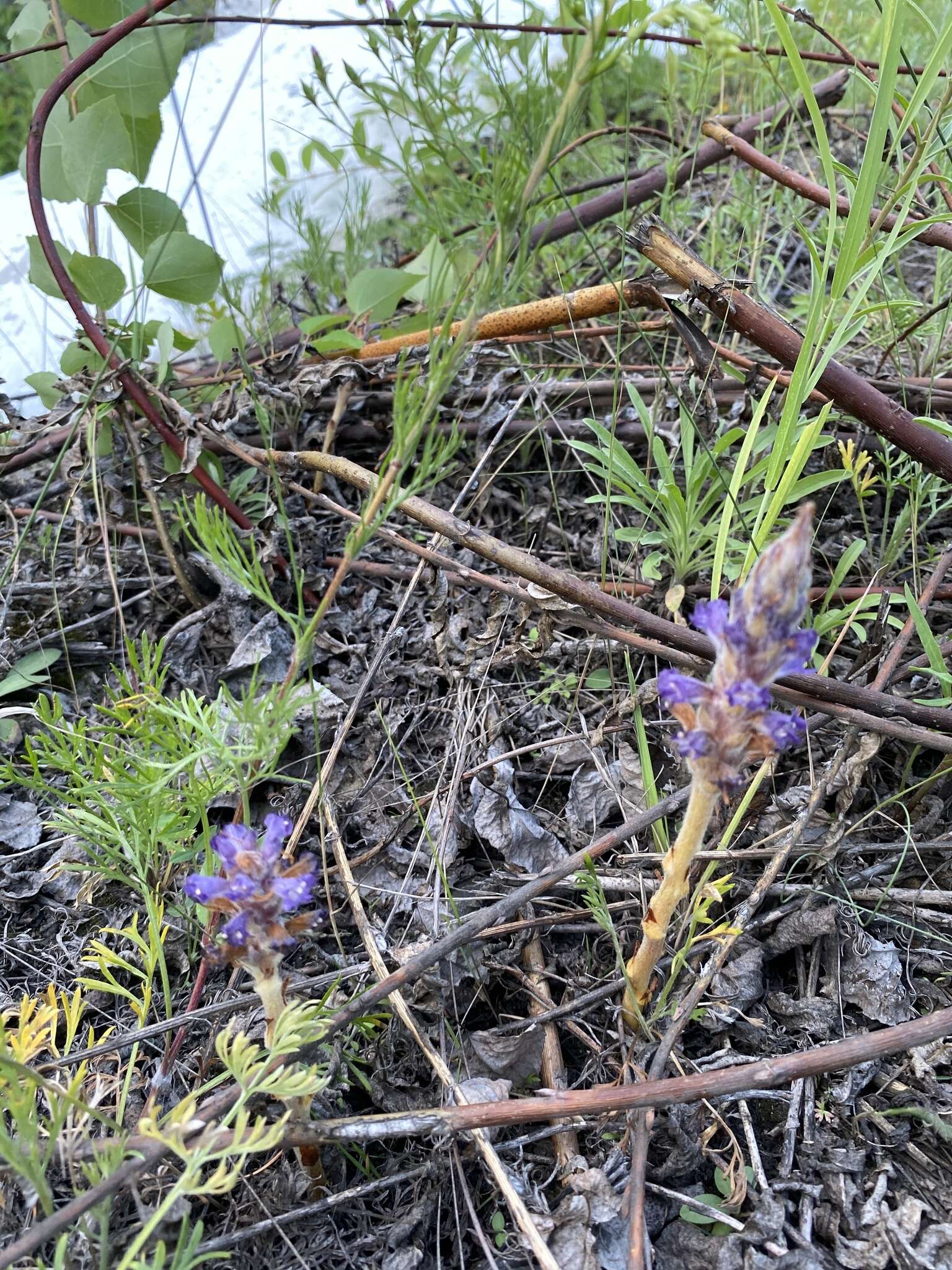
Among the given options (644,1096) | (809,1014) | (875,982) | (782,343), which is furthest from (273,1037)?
(782,343)

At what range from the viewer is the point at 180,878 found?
5.95 feet

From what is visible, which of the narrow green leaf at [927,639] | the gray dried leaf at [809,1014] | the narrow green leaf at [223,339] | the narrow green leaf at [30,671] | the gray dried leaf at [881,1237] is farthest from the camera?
the narrow green leaf at [223,339]

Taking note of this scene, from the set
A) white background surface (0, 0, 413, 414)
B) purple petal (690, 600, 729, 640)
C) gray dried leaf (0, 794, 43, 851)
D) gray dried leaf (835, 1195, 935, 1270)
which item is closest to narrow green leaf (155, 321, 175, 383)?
white background surface (0, 0, 413, 414)

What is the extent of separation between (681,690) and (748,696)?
0.31ft

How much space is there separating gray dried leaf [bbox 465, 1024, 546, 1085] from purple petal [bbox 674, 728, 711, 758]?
73 cm

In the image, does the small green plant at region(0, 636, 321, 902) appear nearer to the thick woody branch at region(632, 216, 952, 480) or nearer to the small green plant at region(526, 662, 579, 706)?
the small green plant at region(526, 662, 579, 706)

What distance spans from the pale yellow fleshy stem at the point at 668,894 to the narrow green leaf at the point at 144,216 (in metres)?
2.00

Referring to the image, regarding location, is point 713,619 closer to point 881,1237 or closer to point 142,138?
point 881,1237

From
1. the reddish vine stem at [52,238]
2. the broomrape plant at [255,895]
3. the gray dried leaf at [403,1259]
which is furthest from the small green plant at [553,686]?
the gray dried leaf at [403,1259]

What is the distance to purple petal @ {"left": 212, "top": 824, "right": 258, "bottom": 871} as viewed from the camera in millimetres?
1189

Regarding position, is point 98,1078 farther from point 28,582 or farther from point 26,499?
point 26,499

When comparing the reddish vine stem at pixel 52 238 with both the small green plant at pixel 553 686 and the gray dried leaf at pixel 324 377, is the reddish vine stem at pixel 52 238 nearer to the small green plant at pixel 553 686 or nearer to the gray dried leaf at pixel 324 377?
the gray dried leaf at pixel 324 377

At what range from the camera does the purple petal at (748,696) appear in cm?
108

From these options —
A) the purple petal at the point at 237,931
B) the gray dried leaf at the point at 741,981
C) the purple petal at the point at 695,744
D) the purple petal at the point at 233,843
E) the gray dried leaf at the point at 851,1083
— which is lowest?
the gray dried leaf at the point at 851,1083
